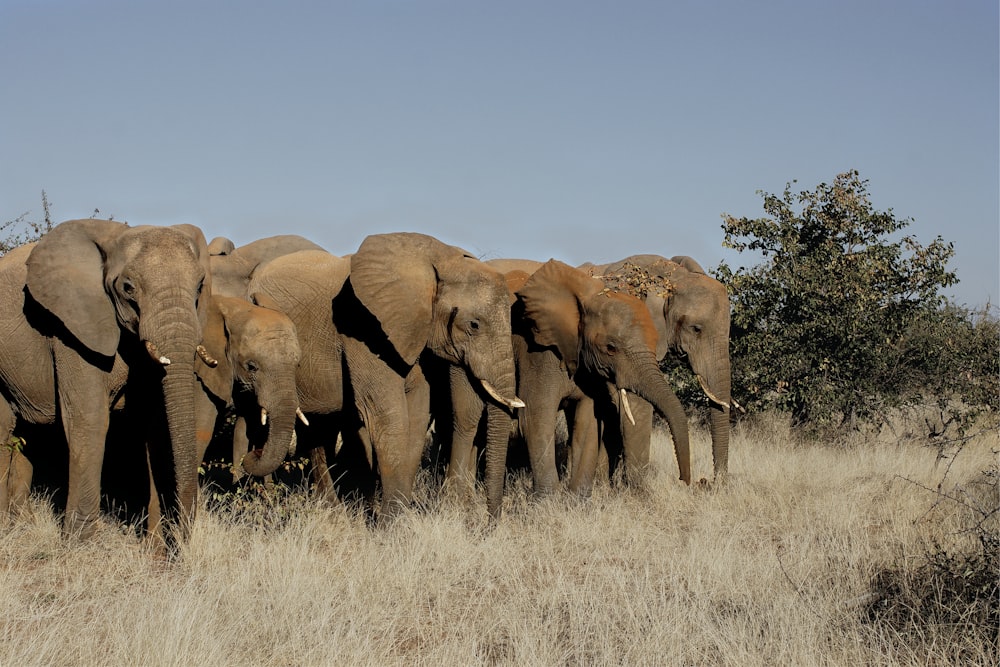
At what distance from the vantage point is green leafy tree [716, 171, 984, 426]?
16141 millimetres

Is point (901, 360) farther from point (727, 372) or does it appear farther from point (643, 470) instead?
point (643, 470)

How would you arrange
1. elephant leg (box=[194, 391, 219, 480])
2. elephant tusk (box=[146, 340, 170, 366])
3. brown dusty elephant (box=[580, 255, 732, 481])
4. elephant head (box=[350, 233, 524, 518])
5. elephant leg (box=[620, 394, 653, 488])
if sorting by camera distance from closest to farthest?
elephant tusk (box=[146, 340, 170, 366]) < elephant leg (box=[194, 391, 219, 480]) < elephant head (box=[350, 233, 524, 518]) < elephant leg (box=[620, 394, 653, 488]) < brown dusty elephant (box=[580, 255, 732, 481])

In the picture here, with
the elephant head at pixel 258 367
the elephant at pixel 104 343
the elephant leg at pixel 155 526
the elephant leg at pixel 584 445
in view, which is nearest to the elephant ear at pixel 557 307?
the elephant leg at pixel 584 445

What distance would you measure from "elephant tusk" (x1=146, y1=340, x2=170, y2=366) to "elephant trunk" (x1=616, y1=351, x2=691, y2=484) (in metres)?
4.44

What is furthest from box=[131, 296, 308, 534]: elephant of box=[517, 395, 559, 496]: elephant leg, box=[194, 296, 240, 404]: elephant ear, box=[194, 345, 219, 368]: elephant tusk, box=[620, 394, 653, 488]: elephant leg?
box=[620, 394, 653, 488]: elephant leg

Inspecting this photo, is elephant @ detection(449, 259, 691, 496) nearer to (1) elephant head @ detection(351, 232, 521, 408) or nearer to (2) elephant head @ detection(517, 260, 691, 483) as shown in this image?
(2) elephant head @ detection(517, 260, 691, 483)

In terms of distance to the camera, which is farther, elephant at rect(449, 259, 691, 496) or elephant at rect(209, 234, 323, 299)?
elephant at rect(209, 234, 323, 299)

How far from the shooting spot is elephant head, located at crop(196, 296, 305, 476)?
1007cm

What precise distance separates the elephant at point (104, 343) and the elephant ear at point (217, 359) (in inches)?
18.1

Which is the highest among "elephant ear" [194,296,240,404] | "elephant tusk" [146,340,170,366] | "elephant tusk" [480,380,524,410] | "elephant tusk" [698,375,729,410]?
"elephant tusk" [146,340,170,366]

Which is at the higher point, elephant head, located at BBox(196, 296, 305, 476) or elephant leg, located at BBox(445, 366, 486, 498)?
elephant head, located at BBox(196, 296, 305, 476)

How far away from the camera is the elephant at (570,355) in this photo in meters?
11.2

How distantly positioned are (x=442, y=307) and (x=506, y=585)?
9.52 ft

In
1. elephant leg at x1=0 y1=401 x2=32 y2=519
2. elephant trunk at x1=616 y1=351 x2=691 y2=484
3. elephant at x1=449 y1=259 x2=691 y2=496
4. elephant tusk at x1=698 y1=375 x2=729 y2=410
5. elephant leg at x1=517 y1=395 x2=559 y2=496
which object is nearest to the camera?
elephant leg at x1=0 y1=401 x2=32 y2=519
